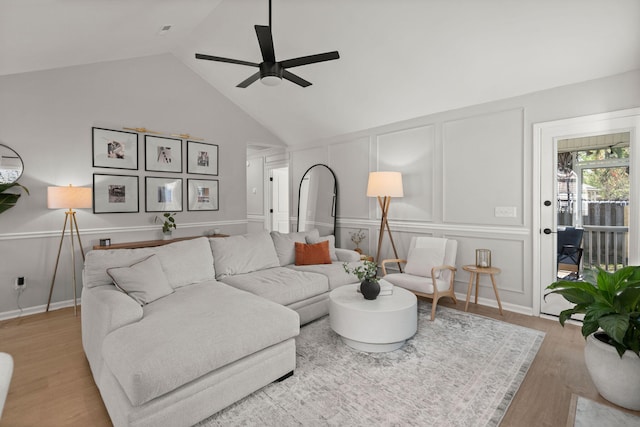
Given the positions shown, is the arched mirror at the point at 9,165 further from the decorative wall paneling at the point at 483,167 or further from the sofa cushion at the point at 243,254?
the decorative wall paneling at the point at 483,167

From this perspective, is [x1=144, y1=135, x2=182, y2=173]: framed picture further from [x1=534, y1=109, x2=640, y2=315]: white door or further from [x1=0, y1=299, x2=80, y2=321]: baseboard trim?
[x1=534, y1=109, x2=640, y2=315]: white door

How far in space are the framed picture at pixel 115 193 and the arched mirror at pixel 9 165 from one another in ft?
2.47

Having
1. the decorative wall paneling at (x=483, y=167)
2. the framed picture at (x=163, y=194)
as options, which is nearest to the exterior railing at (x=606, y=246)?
the decorative wall paneling at (x=483, y=167)

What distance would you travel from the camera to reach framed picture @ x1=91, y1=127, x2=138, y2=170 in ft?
13.9

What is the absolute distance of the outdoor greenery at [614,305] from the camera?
1831 millimetres

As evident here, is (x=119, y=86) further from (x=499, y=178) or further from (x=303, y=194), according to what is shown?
(x=499, y=178)

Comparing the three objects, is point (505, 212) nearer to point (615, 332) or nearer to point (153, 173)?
point (615, 332)

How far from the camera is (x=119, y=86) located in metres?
4.38

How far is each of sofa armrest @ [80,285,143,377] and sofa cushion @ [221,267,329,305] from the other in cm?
105

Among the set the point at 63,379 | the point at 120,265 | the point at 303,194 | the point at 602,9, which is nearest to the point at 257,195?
the point at 303,194

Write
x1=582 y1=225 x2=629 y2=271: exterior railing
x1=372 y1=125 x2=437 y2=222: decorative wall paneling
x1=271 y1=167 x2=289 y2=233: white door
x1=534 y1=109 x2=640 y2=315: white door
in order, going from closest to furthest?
1. x1=582 y1=225 x2=629 y2=271: exterior railing
2. x1=534 y1=109 x2=640 y2=315: white door
3. x1=372 y1=125 x2=437 y2=222: decorative wall paneling
4. x1=271 y1=167 x2=289 y2=233: white door

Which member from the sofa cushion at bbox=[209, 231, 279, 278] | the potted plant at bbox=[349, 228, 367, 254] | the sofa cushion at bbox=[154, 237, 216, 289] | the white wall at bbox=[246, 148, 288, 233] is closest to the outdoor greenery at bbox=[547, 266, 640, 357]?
the sofa cushion at bbox=[209, 231, 279, 278]

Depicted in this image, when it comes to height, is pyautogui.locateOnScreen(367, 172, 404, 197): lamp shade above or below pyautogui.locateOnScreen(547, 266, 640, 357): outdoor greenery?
above

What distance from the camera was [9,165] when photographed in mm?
3559
